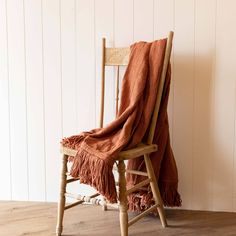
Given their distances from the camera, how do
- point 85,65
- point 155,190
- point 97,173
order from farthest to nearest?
point 85,65, point 155,190, point 97,173

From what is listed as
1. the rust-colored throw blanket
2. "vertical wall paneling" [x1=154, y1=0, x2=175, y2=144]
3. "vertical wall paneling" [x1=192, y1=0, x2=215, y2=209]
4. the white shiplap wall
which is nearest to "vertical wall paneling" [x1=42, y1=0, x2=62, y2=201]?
the white shiplap wall

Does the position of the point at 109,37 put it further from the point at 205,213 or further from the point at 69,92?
the point at 205,213

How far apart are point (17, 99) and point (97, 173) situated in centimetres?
78

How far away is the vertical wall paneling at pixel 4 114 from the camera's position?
6.40 feet

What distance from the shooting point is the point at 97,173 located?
143 cm

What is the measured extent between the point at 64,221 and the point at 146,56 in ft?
2.86

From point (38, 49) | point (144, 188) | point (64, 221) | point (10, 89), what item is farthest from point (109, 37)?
point (64, 221)

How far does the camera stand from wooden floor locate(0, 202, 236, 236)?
167cm

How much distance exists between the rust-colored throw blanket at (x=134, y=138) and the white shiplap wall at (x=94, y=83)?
14 centimetres

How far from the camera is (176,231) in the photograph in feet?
5.51

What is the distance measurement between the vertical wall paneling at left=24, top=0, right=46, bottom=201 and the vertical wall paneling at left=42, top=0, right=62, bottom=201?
0.09 ft

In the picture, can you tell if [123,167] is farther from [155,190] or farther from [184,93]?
[184,93]

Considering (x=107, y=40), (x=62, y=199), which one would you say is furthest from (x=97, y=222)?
(x=107, y=40)

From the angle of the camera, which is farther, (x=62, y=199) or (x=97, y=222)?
(x=97, y=222)
